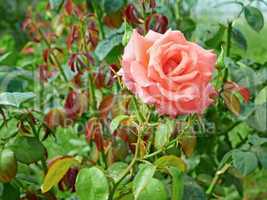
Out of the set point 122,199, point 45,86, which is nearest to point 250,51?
point 45,86

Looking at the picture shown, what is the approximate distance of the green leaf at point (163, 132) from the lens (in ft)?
3.48

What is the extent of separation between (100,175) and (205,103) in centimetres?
21

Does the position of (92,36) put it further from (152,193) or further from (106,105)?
(152,193)

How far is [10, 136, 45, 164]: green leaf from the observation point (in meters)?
1.16

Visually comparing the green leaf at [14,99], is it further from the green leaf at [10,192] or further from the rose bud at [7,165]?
the green leaf at [10,192]

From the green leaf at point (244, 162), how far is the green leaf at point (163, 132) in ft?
0.61

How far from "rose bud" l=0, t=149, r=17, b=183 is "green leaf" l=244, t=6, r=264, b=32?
26.5 inches

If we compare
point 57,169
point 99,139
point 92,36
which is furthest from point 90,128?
point 57,169

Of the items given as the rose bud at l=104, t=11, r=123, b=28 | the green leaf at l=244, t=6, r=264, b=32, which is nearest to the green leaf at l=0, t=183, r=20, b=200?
the rose bud at l=104, t=11, r=123, b=28

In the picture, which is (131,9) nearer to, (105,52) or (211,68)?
(105,52)

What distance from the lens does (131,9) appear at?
4.70 ft

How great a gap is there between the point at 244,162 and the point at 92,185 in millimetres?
365

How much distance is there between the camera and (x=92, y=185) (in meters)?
0.98

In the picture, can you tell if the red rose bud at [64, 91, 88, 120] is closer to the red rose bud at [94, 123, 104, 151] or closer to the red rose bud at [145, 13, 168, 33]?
the red rose bud at [94, 123, 104, 151]
